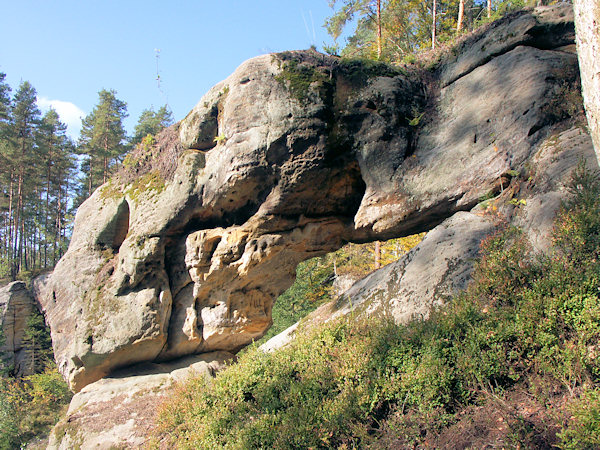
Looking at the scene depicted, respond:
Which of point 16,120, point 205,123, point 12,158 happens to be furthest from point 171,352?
point 16,120

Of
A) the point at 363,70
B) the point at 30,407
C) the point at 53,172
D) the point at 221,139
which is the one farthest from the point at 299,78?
the point at 53,172

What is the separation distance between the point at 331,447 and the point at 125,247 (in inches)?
319

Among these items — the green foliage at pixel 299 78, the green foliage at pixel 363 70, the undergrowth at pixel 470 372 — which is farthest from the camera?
the green foliage at pixel 363 70

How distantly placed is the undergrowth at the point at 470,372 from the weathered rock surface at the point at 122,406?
2.80 meters

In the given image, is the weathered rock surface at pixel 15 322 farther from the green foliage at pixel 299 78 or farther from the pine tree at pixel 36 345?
the green foliage at pixel 299 78

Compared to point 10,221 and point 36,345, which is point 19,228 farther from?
point 36,345

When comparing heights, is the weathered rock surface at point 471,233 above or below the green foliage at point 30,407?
above

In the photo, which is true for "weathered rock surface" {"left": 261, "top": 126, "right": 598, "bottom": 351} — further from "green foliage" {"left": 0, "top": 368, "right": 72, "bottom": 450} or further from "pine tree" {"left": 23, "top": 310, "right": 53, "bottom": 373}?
"pine tree" {"left": 23, "top": 310, "right": 53, "bottom": 373}

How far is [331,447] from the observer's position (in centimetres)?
526

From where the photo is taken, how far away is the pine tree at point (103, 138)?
34.2m

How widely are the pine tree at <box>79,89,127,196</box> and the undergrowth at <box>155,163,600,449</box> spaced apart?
31635 millimetres

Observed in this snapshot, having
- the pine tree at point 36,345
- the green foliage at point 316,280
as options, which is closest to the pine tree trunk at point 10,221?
the pine tree at point 36,345

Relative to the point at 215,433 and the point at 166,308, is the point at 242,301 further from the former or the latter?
the point at 215,433

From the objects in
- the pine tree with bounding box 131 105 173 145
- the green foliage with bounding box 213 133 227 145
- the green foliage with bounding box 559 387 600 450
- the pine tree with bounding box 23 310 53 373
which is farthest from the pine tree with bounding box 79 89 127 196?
the green foliage with bounding box 559 387 600 450
